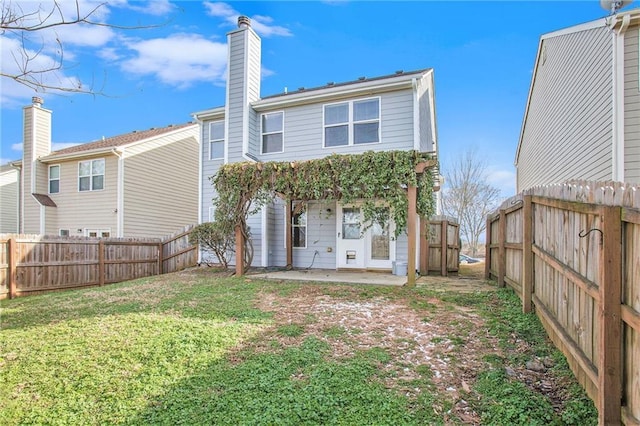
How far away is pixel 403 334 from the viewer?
4.32 meters

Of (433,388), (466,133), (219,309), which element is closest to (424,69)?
(219,309)

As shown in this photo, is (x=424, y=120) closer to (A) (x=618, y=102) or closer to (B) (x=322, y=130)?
(B) (x=322, y=130)

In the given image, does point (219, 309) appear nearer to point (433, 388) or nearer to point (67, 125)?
point (433, 388)

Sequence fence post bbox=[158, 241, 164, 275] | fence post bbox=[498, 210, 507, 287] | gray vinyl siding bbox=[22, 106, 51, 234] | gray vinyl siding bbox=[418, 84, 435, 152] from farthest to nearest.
A: gray vinyl siding bbox=[22, 106, 51, 234], fence post bbox=[158, 241, 164, 275], gray vinyl siding bbox=[418, 84, 435, 152], fence post bbox=[498, 210, 507, 287]

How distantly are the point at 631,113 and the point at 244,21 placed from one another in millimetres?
10348

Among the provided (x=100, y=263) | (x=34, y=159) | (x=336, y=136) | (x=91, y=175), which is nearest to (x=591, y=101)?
(x=336, y=136)

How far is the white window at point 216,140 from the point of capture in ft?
39.4

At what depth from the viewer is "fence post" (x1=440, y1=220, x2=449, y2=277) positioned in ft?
33.4

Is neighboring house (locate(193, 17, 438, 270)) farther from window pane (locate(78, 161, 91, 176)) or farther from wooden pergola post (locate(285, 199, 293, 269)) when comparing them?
window pane (locate(78, 161, 91, 176))

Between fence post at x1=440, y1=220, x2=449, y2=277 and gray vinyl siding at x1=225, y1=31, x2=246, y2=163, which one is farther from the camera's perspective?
gray vinyl siding at x1=225, y1=31, x2=246, y2=163

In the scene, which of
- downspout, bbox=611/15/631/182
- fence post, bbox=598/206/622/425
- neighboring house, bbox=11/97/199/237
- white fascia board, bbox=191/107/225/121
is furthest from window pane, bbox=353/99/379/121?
neighboring house, bbox=11/97/199/237

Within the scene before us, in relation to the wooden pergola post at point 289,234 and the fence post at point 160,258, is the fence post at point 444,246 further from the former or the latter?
the fence post at point 160,258

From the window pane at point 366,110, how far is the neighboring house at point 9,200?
18719 mm

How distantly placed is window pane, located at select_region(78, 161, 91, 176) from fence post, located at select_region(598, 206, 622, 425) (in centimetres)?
1714
